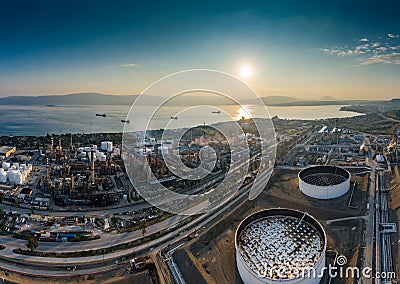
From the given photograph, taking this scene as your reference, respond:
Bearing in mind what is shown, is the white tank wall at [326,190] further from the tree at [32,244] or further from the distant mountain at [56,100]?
the distant mountain at [56,100]

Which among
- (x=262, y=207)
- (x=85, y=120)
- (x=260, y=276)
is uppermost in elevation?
(x=85, y=120)

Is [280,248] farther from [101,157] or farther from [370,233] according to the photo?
[101,157]

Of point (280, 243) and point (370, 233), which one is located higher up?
point (280, 243)

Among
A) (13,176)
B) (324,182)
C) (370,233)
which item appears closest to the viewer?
(370,233)

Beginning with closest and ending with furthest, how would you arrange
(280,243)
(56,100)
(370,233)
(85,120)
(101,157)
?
(280,243) < (370,233) < (101,157) < (85,120) < (56,100)

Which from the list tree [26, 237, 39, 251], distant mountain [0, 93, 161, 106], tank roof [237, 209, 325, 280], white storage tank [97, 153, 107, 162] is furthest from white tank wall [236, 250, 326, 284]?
distant mountain [0, 93, 161, 106]

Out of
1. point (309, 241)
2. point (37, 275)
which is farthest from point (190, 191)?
point (37, 275)

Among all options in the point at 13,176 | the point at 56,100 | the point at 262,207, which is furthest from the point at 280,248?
the point at 56,100

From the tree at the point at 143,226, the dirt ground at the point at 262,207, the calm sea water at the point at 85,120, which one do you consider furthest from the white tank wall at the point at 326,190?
the calm sea water at the point at 85,120
